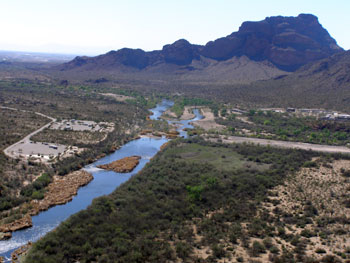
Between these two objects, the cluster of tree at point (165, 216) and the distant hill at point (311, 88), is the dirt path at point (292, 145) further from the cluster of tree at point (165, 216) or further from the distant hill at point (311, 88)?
the distant hill at point (311, 88)

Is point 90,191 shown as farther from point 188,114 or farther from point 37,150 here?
point 188,114

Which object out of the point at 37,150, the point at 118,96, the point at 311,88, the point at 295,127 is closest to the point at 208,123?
the point at 295,127

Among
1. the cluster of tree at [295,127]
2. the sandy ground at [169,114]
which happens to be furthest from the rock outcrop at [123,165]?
the sandy ground at [169,114]

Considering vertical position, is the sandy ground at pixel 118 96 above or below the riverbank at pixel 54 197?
above

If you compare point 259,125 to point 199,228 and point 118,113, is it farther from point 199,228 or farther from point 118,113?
point 199,228

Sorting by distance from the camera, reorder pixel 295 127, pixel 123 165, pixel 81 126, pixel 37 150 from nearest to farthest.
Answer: pixel 123 165 → pixel 37 150 → pixel 81 126 → pixel 295 127

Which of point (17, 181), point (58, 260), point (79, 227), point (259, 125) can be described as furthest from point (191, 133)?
point (58, 260)
